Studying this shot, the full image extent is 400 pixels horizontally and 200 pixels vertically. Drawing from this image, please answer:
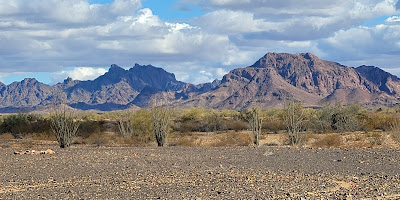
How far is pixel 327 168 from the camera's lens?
21.6 m

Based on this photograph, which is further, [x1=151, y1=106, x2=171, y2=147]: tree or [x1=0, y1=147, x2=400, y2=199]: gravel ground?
[x1=151, y1=106, x2=171, y2=147]: tree

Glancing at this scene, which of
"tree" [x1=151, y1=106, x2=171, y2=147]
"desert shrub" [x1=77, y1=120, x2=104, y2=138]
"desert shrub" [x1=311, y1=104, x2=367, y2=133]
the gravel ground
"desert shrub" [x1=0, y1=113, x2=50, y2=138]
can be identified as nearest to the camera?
the gravel ground

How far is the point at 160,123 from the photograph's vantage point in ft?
119

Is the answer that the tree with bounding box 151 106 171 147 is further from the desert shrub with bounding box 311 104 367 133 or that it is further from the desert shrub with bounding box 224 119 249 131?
the desert shrub with bounding box 224 119 249 131

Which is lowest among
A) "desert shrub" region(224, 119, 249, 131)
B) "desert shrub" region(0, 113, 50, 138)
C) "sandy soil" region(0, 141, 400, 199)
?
"sandy soil" region(0, 141, 400, 199)

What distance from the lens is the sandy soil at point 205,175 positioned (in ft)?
52.1

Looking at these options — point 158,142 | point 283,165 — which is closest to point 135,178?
point 283,165

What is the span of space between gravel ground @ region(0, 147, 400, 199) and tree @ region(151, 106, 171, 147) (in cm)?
730

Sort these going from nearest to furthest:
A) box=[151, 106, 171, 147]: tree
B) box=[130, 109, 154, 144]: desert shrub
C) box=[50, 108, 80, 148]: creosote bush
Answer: box=[50, 108, 80, 148]: creosote bush < box=[151, 106, 171, 147]: tree < box=[130, 109, 154, 144]: desert shrub

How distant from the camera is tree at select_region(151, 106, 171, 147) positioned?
117 ft

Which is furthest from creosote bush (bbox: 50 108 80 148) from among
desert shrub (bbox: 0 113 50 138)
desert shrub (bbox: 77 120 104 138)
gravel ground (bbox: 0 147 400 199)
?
desert shrub (bbox: 0 113 50 138)

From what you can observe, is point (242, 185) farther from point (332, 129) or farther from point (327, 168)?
point (332, 129)

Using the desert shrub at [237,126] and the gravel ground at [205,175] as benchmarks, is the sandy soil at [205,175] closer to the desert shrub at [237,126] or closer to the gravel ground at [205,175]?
the gravel ground at [205,175]

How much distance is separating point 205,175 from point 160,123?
17103mm
